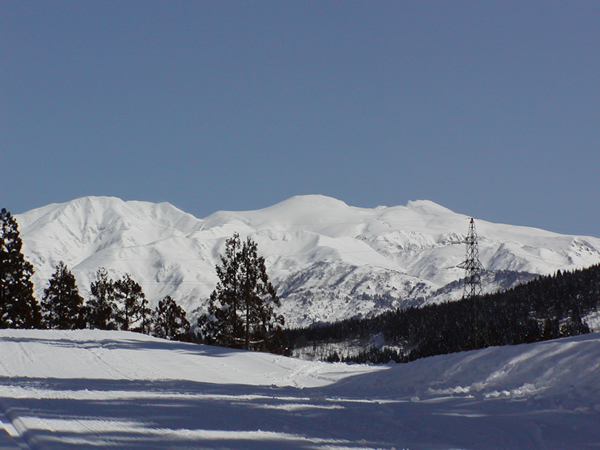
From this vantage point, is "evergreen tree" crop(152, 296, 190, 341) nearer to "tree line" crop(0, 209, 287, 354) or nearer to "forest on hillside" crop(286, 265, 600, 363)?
"tree line" crop(0, 209, 287, 354)

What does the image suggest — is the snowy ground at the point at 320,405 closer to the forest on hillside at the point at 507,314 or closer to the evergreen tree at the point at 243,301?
the evergreen tree at the point at 243,301

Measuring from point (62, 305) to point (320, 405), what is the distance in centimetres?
4750

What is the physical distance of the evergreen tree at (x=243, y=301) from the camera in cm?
3594

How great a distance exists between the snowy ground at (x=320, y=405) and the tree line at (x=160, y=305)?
47.6ft

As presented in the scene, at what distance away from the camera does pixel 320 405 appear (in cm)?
1212

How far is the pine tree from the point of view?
175 ft

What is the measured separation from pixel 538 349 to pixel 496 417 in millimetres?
5296

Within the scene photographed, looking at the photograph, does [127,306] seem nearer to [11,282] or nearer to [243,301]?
[11,282]

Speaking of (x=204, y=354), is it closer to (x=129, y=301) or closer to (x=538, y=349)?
(x=538, y=349)

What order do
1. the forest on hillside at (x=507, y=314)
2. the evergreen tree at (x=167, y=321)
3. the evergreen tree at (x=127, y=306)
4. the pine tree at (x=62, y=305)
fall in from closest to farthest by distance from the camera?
the pine tree at (x=62, y=305)
the evergreen tree at (x=127, y=306)
the evergreen tree at (x=167, y=321)
the forest on hillside at (x=507, y=314)

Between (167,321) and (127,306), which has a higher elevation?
(127,306)

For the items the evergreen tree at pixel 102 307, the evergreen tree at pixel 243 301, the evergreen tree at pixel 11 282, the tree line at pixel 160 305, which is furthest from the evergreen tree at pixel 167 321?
the evergreen tree at pixel 243 301

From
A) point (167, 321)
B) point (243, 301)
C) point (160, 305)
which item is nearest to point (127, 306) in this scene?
point (160, 305)

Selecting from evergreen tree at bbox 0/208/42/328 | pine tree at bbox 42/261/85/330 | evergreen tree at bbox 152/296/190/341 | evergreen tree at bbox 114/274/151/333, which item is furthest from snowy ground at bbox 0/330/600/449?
evergreen tree at bbox 152/296/190/341
